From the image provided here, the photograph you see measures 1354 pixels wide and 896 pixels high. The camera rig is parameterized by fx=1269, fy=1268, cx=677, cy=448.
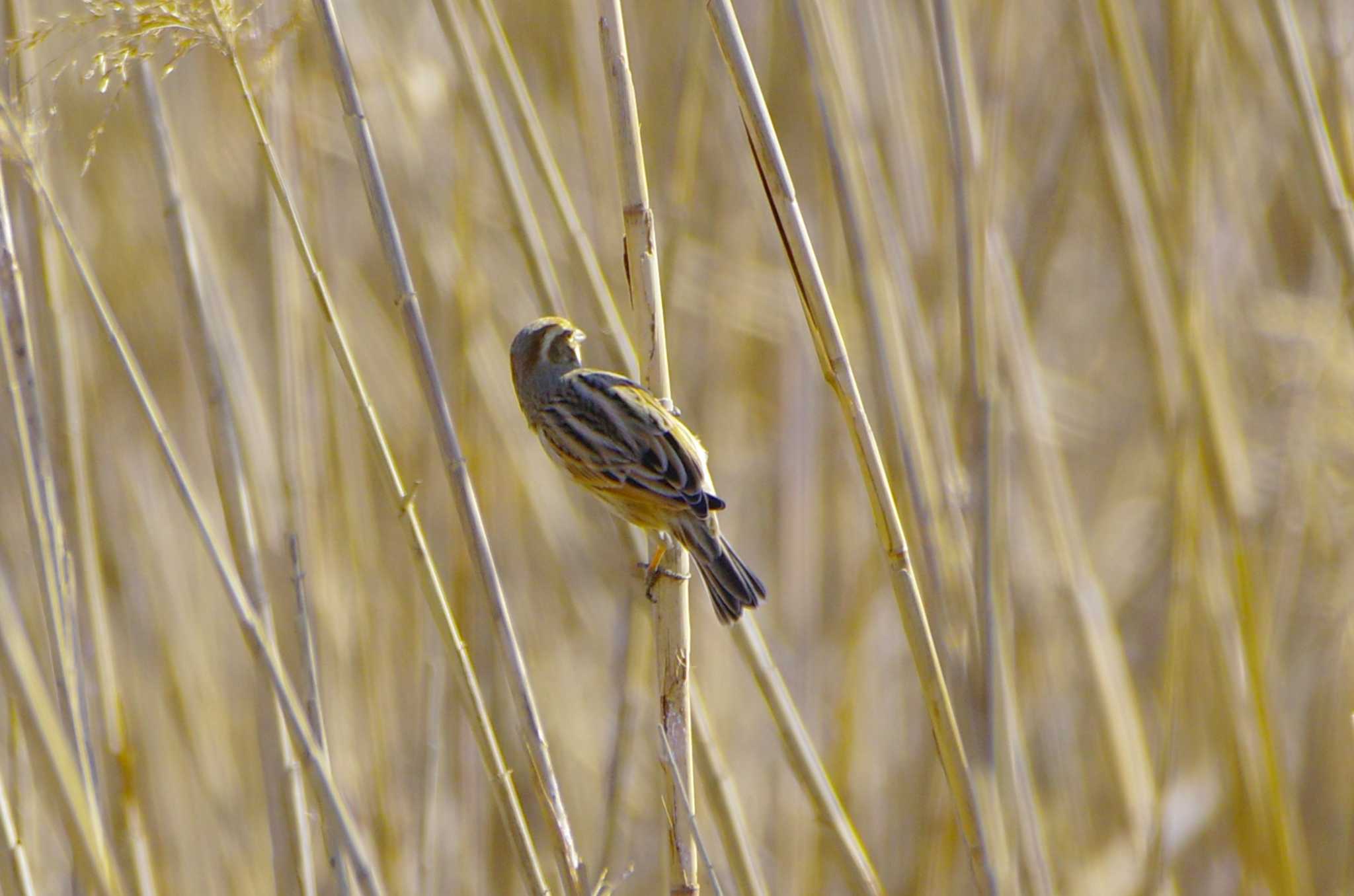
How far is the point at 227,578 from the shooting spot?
72.7 inches

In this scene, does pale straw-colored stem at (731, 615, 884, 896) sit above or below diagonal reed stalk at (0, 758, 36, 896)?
below

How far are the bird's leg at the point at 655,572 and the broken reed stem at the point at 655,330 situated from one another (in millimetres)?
125

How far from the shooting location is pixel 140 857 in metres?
2.22

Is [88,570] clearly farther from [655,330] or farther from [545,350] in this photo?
[655,330]

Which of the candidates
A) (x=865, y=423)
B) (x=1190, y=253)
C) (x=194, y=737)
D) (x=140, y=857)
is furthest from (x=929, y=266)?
(x=194, y=737)

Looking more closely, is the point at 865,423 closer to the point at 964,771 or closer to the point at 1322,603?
the point at 964,771

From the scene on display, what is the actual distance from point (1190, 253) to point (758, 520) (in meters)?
1.54

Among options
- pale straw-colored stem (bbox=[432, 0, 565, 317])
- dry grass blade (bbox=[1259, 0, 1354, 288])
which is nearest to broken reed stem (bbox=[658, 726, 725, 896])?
pale straw-colored stem (bbox=[432, 0, 565, 317])

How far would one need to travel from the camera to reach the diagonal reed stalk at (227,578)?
1.77 meters

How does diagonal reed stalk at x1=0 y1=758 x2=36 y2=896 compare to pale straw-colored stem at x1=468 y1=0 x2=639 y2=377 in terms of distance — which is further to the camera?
pale straw-colored stem at x1=468 y1=0 x2=639 y2=377

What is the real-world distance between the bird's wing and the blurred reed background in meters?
0.11

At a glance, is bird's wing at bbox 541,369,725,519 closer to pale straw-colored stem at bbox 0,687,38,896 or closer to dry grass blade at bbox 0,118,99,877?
dry grass blade at bbox 0,118,99,877

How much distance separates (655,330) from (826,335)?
12.5 inches

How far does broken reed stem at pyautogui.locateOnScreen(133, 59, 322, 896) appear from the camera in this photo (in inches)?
81.6
